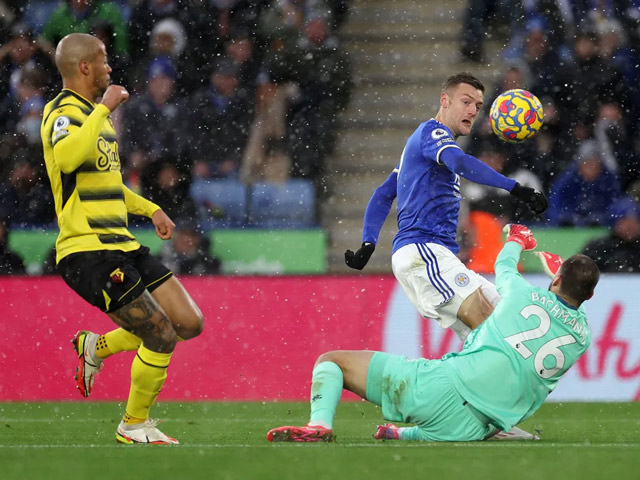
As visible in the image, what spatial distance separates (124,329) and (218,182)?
5025 mm

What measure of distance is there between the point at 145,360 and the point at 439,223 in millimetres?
1740

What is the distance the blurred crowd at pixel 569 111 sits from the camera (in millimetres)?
10414

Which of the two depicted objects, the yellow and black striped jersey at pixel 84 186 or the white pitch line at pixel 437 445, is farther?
the yellow and black striped jersey at pixel 84 186

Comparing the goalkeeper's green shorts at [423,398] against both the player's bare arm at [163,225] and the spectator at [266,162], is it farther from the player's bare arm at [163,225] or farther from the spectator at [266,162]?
the spectator at [266,162]

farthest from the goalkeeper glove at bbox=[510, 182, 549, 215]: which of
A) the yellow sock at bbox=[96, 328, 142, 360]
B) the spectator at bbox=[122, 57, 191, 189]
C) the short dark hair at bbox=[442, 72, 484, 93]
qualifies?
the spectator at bbox=[122, 57, 191, 189]

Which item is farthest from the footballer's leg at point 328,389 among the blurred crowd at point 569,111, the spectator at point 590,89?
the spectator at point 590,89

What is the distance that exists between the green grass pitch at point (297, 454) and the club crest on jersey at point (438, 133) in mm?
1604

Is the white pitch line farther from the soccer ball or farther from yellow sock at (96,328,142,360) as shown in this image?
the soccer ball

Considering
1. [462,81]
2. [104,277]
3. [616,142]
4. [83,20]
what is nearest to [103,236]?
[104,277]

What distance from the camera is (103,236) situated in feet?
19.1

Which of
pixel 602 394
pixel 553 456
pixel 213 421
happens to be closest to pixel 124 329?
pixel 213 421

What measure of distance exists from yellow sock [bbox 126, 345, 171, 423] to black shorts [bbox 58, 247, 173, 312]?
0.97 feet

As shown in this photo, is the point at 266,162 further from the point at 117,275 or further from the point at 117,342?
the point at 117,275

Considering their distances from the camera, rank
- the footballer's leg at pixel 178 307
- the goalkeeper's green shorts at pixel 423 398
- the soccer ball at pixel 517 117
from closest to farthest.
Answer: the goalkeeper's green shorts at pixel 423 398 → the footballer's leg at pixel 178 307 → the soccer ball at pixel 517 117
